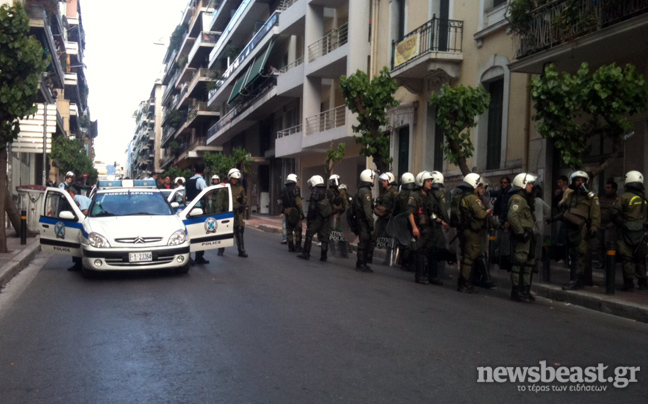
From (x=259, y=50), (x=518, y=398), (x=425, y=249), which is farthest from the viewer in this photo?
(x=259, y=50)

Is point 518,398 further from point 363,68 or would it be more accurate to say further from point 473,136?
point 363,68

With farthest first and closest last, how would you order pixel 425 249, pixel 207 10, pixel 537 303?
1. pixel 207 10
2. pixel 425 249
3. pixel 537 303

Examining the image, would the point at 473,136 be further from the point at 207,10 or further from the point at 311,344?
the point at 207,10

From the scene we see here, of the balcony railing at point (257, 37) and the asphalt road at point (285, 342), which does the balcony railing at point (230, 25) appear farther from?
the asphalt road at point (285, 342)

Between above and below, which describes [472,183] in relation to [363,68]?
below

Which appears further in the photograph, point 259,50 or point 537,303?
point 259,50

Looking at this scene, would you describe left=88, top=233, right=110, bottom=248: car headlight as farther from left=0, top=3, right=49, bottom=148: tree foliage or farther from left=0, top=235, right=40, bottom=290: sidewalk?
left=0, top=3, right=49, bottom=148: tree foliage

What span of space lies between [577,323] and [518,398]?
351cm

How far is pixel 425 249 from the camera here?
10883 mm

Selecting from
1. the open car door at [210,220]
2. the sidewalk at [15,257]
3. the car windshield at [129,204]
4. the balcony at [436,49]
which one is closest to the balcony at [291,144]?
the balcony at [436,49]

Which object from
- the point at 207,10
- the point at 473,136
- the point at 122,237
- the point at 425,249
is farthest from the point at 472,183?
the point at 207,10

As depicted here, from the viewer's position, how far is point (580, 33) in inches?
478

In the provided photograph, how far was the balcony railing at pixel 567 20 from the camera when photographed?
11.4m

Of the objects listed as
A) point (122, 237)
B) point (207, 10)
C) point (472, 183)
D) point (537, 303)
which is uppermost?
point (207, 10)
